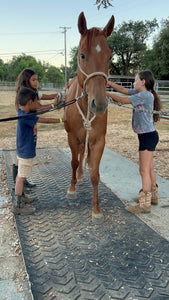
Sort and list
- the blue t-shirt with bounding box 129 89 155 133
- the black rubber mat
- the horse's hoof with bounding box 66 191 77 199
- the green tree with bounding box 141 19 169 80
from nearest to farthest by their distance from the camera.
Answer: the black rubber mat → the blue t-shirt with bounding box 129 89 155 133 → the horse's hoof with bounding box 66 191 77 199 → the green tree with bounding box 141 19 169 80

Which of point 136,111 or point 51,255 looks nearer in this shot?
point 51,255

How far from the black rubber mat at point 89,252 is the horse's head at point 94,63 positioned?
4.27 ft

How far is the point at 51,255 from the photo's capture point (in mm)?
2174

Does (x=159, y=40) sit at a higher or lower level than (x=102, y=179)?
higher

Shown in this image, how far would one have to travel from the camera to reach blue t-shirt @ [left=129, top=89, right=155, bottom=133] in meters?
2.71

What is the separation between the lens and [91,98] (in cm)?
210

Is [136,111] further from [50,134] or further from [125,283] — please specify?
[50,134]

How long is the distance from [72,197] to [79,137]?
89 centimetres

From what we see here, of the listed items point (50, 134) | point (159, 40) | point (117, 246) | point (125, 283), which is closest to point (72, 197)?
point (117, 246)

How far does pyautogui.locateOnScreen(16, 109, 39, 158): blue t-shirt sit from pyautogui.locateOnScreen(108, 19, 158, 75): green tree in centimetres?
4101

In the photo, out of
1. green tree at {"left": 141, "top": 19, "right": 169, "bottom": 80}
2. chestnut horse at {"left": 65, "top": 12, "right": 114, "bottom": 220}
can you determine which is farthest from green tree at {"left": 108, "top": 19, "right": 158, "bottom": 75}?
chestnut horse at {"left": 65, "top": 12, "right": 114, "bottom": 220}

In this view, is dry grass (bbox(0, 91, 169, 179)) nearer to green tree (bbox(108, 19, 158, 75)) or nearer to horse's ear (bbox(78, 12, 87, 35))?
horse's ear (bbox(78, 12, 87, 35))

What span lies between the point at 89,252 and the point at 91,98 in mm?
1415

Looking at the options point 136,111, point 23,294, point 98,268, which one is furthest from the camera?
point 136,111
